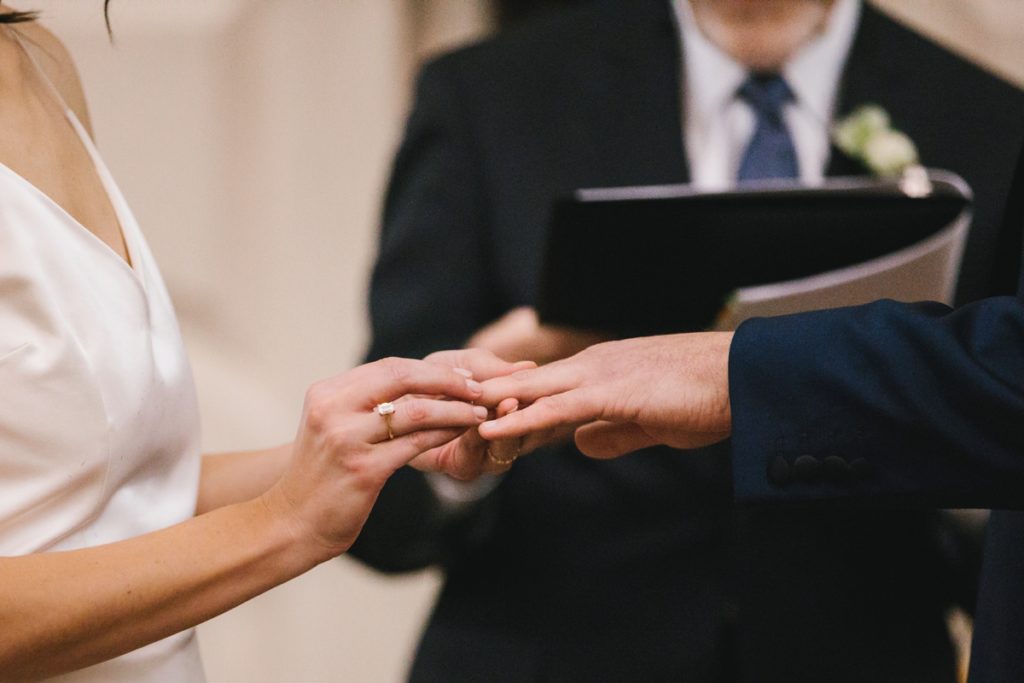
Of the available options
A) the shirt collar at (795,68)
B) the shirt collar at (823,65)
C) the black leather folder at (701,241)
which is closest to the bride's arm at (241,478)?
the black leather folder at (701,241)

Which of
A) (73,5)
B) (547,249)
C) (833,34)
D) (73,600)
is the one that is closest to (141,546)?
(73,600)

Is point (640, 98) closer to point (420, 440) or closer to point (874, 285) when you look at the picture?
point (874, 285)

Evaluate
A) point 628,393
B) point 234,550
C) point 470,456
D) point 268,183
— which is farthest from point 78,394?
point 268,183

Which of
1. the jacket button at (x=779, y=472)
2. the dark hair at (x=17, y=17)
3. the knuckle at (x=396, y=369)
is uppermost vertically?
the dark hair at (x=17, y=17)

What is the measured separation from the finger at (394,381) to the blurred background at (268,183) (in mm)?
1667

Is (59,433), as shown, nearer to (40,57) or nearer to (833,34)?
(40,57)

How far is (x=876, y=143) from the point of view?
1.44 m

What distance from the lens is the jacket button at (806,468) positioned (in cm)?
94

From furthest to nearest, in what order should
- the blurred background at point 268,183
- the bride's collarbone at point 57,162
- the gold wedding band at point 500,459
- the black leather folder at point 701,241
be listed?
the blurred background at point 268,183
the black leather folder at point 701,241
the gold wedding band at point 500,459
the bride's collarbone at point 57,162

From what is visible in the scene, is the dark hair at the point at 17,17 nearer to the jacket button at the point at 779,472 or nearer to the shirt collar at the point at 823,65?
the jacket button at the point at 779,472

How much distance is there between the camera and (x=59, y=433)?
888mm

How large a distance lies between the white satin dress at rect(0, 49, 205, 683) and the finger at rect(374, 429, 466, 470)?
0.69 ft

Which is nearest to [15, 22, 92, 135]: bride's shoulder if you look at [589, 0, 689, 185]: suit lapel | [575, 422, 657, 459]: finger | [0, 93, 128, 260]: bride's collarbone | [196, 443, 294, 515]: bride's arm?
[0, 93, 128, 260]: bride's collarbone

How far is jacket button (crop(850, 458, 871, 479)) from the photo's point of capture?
0.93 m
